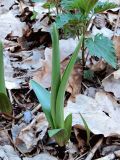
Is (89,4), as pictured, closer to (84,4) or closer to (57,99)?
(84,4)

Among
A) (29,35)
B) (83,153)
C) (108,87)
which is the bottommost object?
(83,153)

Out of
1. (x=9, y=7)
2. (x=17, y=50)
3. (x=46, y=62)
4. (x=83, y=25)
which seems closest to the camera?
(x=83, y=25)

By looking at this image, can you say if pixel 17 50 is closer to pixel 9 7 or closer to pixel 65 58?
pixel 65 58

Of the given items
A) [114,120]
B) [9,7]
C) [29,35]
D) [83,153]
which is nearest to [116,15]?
[29,35]

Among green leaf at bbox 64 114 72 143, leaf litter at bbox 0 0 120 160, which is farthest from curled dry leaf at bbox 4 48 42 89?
green leaf at bbox 64 114 72 143

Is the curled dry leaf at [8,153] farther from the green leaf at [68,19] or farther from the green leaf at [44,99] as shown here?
the green leaf at [68,19]

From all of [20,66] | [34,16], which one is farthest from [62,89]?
[34,16]
